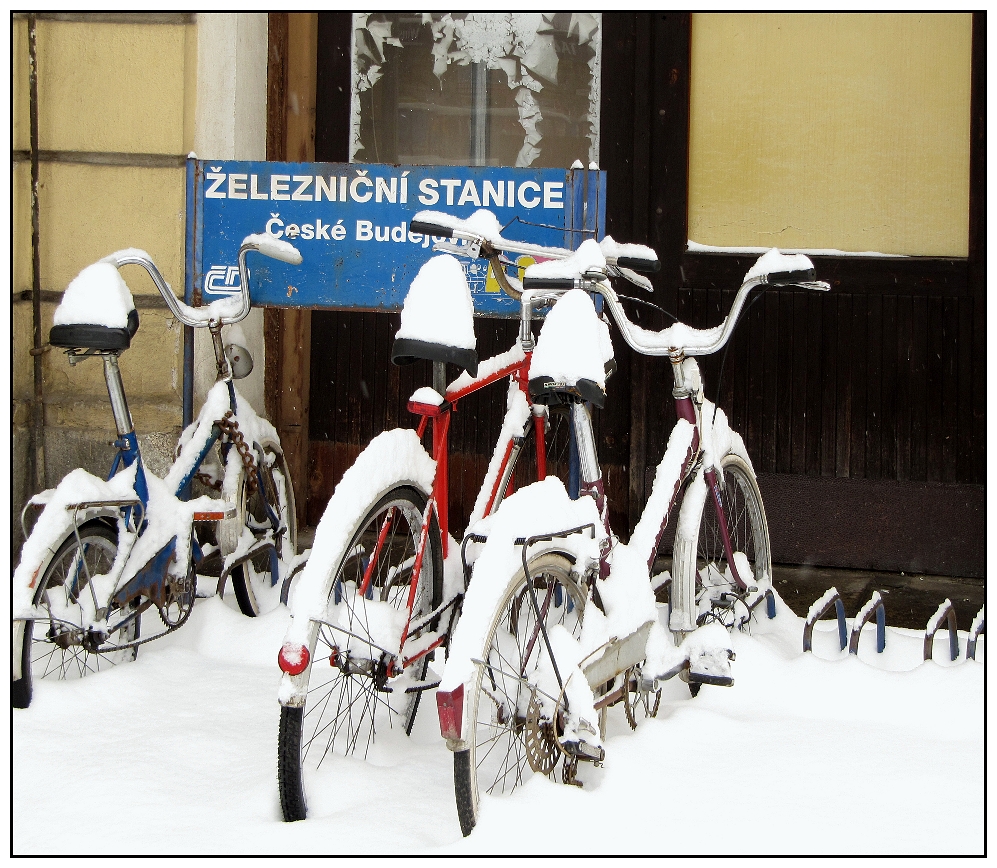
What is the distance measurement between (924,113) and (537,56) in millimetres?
1812

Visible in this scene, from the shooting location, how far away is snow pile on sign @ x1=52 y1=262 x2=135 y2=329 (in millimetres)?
3273

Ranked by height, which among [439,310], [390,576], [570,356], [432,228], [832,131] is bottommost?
[390,576]

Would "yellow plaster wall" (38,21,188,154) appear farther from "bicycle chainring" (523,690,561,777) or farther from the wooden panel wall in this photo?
"bicycle chainring" (523,690,561,777)

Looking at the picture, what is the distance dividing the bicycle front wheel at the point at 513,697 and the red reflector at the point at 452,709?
34mm

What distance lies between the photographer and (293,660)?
92.2 inches

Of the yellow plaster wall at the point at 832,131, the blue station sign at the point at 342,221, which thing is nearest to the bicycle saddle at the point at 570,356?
the blue station sign at the point at 342,221

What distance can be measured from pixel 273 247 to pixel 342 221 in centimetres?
35

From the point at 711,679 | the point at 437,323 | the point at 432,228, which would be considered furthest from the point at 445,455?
the point at 711,679

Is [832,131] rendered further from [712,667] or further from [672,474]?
[712,667]

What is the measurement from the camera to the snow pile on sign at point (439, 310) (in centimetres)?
270

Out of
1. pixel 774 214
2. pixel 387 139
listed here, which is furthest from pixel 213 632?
pixel 774 214

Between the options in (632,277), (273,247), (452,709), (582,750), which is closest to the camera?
(452,709)

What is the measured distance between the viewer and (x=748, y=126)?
4.88m

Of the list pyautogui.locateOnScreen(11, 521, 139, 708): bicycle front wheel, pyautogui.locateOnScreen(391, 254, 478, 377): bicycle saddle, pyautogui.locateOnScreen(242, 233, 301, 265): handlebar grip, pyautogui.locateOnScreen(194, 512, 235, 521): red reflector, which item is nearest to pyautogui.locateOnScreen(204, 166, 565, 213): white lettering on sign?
pyautogui.locateOnScreen(242, 233, 301, 265): handlebar grip
